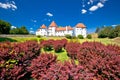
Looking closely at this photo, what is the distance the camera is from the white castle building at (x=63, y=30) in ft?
233

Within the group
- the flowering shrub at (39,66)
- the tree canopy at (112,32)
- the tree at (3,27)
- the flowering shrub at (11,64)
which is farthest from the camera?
the tree at (3,27)

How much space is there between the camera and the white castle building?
233 ft

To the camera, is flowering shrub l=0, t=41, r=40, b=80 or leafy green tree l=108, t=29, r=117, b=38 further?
leafy green tree l=108, t=29, r=117, b=38

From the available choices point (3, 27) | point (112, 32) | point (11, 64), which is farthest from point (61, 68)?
point (3, 27)

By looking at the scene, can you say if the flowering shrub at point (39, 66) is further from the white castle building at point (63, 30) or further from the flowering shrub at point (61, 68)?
the white castle building at point (63, 30)

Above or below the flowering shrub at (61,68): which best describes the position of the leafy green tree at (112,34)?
above

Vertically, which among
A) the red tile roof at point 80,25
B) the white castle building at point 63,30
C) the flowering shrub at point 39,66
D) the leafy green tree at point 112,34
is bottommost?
the flowering shrub at point 39,66

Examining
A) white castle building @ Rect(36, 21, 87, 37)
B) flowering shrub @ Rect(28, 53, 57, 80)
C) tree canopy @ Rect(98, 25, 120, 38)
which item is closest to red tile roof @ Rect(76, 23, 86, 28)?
white castle building @ Rect(36, 21, 87, 37)

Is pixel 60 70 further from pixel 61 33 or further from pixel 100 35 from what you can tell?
pixel 61 33

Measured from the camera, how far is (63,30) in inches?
3000

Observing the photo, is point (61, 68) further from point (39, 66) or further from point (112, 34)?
point (112, 34)

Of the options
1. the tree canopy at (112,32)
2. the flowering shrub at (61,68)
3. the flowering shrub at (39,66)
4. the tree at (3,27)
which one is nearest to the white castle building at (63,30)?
the tree canopy at (112,32)

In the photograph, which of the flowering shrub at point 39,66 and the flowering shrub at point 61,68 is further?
the flowering shrub at point 39,66

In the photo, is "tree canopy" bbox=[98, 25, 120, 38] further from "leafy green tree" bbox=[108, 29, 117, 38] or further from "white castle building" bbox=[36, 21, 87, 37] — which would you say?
"white castle building" bbox=[36, 21, 87, 37]
